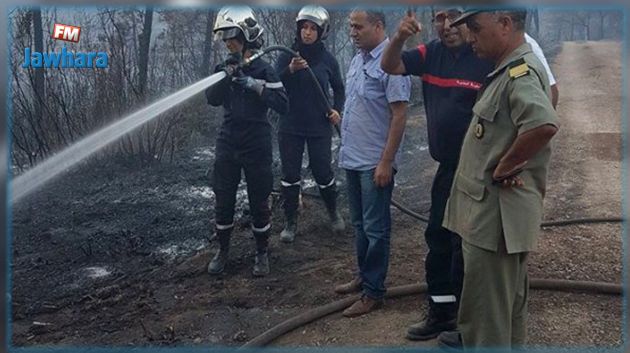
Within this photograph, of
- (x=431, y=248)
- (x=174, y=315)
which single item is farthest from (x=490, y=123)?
(x=174, y=315)

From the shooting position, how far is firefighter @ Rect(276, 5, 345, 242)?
4742mm

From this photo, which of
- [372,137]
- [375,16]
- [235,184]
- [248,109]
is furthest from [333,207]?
[375,16]

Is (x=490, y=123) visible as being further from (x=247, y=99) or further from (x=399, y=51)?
(x=247, y=99)

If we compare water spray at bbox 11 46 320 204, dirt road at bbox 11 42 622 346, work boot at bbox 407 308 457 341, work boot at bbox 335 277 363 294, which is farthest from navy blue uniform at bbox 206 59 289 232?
work boot at bbox 407 308 457 341

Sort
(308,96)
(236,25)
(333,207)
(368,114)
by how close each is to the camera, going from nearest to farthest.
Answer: (368,114) < (236,25) < (308,96) < (333,207)

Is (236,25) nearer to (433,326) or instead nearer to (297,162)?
(297,162)

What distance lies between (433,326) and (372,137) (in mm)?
1140

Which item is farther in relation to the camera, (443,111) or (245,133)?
(245,133)

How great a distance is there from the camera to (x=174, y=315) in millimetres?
3678

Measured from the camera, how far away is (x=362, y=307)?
11.6 feet

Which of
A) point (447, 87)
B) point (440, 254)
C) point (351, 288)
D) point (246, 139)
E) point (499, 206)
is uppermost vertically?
point (447, 87)

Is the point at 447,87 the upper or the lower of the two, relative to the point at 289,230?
upper

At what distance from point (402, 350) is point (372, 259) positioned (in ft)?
1.91

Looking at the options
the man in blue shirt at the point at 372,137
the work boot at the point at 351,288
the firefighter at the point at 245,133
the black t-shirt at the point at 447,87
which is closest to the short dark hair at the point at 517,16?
the black t-shirt at the point at 447,87
